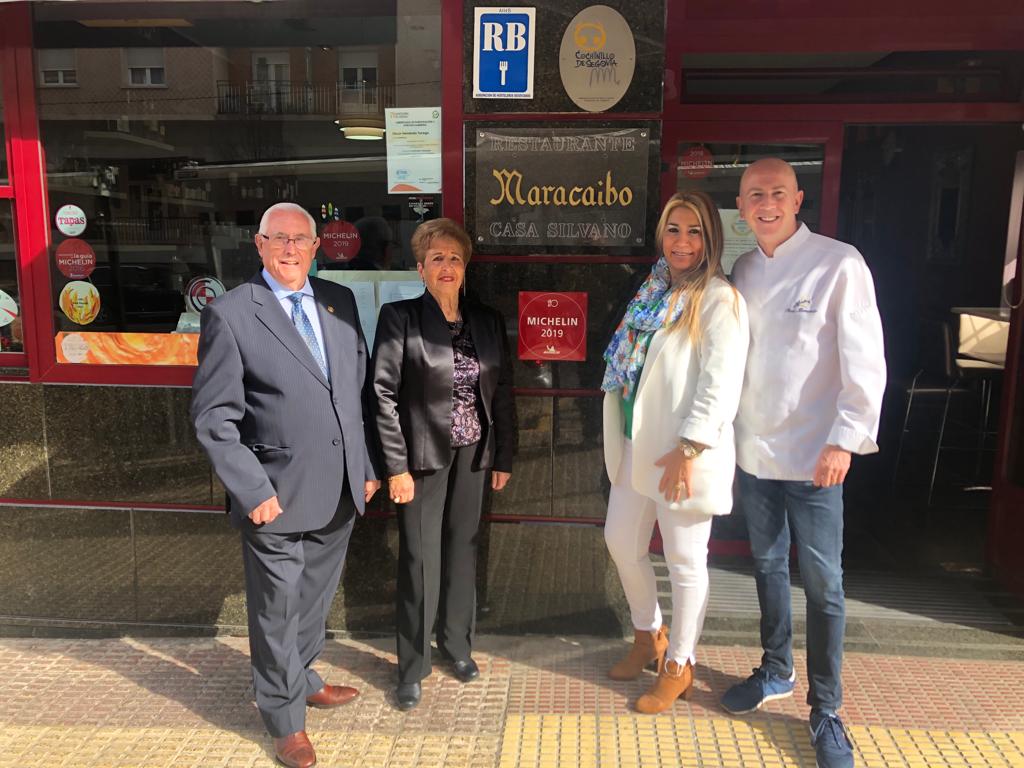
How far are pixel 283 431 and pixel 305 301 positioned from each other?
0.48 m

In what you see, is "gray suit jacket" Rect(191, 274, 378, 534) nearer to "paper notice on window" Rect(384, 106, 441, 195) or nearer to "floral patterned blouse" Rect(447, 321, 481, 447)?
"floral patterned blouse" Rect(447, 321, 481, 447)

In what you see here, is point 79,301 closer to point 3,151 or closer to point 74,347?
point 74,347

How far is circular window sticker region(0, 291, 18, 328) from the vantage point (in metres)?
3.61

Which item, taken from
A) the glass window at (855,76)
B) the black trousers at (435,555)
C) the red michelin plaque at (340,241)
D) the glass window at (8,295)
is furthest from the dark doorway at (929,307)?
the glass window at (8,295)

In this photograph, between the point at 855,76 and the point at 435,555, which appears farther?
the point at 855,76

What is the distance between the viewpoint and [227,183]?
349 centimetres

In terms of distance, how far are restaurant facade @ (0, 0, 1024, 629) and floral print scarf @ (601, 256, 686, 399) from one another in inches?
18.0

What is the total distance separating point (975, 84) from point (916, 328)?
11.5 feet

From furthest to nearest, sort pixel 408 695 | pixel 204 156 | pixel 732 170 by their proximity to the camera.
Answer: pixel 732 170, pixel 204 156, pixel 408 695

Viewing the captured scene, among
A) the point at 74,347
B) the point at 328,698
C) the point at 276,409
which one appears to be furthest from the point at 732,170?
the point at 74,347

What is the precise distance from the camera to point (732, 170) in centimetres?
380

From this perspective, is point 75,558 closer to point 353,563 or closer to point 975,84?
point 353,563

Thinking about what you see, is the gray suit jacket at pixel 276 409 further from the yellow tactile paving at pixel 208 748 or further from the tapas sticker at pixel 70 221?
the tapas sticker at pixel 70 221

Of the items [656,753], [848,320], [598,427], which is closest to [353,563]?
[598,427]
